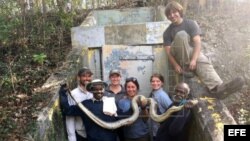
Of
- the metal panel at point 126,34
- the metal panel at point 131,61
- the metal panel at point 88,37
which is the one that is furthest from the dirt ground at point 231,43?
the metal panel at point 88,37

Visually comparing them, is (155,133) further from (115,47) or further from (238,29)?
(238,29)

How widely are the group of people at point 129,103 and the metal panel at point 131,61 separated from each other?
182cm

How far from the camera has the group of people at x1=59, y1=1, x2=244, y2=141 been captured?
5359mm

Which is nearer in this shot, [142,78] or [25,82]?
[25,82]

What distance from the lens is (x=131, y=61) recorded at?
823 centimetres

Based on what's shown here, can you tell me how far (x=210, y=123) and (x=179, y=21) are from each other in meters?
2.08

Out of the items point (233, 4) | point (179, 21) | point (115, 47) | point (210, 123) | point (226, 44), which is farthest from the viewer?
point (233, 4)

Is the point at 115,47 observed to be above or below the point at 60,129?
above

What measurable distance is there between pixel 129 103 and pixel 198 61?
144cm

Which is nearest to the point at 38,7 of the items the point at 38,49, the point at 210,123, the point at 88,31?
the point at 38,49

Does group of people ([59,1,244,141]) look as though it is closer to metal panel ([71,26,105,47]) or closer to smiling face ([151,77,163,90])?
smiling face ([151,77,163,90])

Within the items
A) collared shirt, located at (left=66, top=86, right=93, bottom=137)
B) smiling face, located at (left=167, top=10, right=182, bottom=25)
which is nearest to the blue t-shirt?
collared shirt, located at (left=66, top=86, right=93, bottom=137)

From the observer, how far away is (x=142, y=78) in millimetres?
8273

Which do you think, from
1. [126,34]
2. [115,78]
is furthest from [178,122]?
[126,34]
